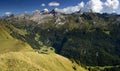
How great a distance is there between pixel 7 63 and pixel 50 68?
44.0 meters

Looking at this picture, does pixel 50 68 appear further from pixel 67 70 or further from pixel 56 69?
pixel 67 70

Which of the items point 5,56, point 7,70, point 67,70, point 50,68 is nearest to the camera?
point 7,70

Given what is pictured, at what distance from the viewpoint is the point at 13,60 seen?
4437 inches

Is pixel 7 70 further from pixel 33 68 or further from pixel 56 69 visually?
pixel 56 69

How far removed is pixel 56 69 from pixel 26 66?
170 feet

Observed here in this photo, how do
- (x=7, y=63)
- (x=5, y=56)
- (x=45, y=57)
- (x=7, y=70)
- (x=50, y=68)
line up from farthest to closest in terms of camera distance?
1. (x=45, y=57)
2. (x=50, y=68)
3. (x=5, y=56)
4. (x=7, y=63)
5. (x=7, y=70)

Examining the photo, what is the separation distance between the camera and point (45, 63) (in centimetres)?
15275

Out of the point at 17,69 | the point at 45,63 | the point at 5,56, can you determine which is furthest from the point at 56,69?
the point at 17,69

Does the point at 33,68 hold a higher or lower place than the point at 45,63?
higher

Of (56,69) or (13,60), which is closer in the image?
(13,60)

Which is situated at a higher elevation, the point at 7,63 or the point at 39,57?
the point at 7,63

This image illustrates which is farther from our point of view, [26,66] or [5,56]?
[5,56]


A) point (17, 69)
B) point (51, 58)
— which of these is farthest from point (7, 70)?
point (51, 58)

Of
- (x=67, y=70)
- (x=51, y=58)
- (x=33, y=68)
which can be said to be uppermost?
(x=33, y=68)
